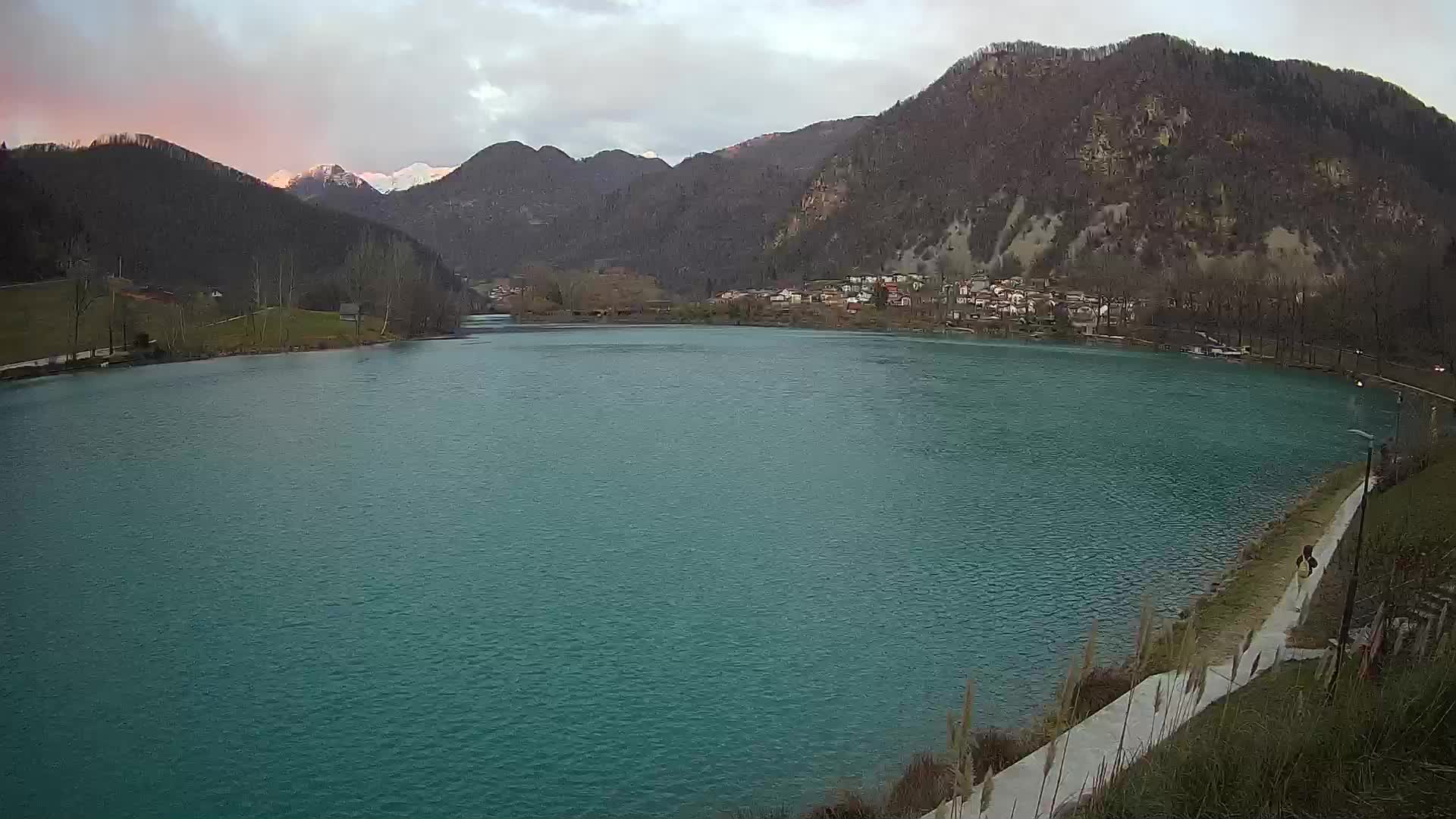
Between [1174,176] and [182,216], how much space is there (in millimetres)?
140067

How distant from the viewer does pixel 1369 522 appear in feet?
64.1

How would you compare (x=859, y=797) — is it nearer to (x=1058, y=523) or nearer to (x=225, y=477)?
(x=1058, y=523)

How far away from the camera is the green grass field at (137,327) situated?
193 ft

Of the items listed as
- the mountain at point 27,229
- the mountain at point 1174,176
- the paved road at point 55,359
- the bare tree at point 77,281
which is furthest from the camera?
the mountain at point 1174,176

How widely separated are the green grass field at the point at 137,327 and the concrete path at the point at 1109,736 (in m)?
60.1

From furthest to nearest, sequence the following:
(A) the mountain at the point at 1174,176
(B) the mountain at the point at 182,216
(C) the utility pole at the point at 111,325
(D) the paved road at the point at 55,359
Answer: (A) the mountain at the point at 1174,176
(B) the mountain at the point at 182,216
(C) the utility pole at the point at 111,325
(D) the paved road at the point at 55,359

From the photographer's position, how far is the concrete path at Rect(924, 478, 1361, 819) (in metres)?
9.05

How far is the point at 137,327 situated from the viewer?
65.6m

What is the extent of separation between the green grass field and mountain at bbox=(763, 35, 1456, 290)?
106721mm

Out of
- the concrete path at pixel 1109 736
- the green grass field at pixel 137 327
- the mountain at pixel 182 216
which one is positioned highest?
the mountain at pixel 182 216

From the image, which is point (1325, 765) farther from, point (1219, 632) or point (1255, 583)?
point (1255, 583)

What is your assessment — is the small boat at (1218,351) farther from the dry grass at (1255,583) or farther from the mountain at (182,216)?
the mountain at (182,216)

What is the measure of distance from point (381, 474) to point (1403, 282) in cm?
5781

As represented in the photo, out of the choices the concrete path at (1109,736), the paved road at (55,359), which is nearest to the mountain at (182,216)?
the paved road at (55,359)
